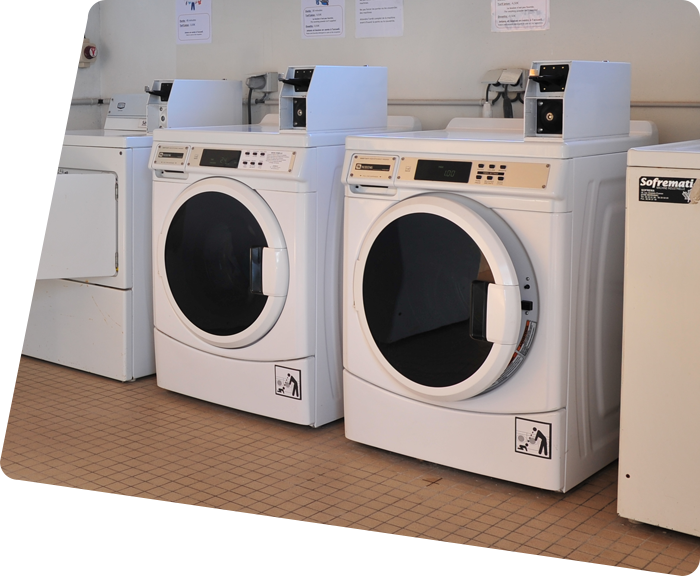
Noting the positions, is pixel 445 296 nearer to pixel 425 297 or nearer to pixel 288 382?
pixel 425 297

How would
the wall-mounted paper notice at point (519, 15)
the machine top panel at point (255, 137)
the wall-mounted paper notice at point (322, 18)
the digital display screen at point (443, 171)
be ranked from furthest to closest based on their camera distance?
1. the wall-mounted paper notice at point (322, 18)
2. the wall-mounted paper notice at point (519, 15)
3. the machine top panel at point (255, 137)
4. the digital display screen at point (443, 171)

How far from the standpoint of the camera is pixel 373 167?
101 inches

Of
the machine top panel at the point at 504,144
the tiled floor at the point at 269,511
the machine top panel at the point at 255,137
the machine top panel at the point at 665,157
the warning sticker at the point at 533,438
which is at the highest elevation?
the machine top panel at the point at 255,137

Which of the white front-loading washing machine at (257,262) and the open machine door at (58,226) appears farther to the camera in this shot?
the open machine door at (58,226)

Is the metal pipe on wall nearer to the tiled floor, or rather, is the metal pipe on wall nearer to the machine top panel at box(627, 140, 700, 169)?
the tiled floor

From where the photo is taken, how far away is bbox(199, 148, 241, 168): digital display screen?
2914mm

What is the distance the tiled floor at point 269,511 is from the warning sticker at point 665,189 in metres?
0.87

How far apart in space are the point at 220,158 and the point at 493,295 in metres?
1.20

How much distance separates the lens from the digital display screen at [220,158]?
291 centimetres

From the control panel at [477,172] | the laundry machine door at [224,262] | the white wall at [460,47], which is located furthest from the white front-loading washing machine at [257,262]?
the white wall at [460,47]

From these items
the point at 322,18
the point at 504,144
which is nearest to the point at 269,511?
the point at 504,144

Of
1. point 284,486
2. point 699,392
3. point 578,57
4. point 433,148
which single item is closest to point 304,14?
point 578,57

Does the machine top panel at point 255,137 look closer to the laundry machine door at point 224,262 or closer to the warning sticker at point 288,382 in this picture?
the laundry machine door at point 224,262

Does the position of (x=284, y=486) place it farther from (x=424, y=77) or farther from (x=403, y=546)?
(x=424, y=77)
